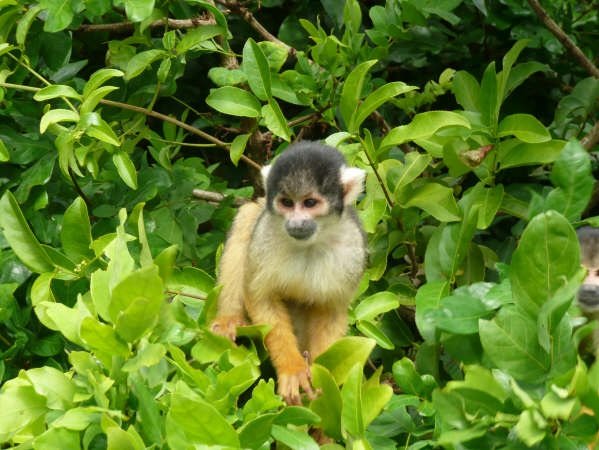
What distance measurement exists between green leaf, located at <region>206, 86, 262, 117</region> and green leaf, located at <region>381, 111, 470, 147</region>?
0.54 meters

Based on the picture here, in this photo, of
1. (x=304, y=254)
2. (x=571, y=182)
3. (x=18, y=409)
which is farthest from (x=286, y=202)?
(x=18, y=409)

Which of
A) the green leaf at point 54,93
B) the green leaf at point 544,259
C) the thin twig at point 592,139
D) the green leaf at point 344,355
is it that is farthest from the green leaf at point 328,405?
the thin twig at point 592,139

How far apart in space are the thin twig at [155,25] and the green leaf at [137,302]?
1814 millimetres

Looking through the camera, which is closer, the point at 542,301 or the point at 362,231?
the point at 542,301

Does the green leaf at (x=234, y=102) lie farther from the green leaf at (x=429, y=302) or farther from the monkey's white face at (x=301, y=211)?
the green leaf at (x=429, y=302)

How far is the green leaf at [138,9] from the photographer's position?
3277 millimetres

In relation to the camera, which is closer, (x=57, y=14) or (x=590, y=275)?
(x=57, y=14)

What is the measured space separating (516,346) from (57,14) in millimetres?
2085

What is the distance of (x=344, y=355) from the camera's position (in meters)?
2.79

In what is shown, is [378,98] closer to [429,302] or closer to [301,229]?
[301,229]

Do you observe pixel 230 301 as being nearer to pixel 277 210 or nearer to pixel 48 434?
pixel 277 210

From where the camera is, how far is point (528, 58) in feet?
15.7

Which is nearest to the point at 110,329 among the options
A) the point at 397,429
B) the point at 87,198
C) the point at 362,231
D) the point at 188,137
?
the point at 397,429

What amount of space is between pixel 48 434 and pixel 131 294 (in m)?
0.37
